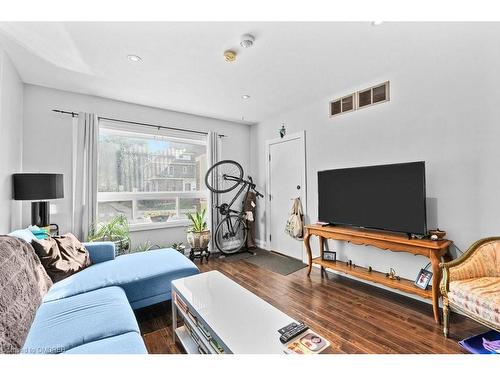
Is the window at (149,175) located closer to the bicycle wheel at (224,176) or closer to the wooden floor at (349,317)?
the bicycle wheel at (224,176)

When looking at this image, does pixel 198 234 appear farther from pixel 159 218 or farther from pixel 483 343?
pixel 483 343

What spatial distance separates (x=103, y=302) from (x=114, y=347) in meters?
0.52

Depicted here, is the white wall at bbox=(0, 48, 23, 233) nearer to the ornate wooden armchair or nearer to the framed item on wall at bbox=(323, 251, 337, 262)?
the framed item on wall at bbox=(323, 251, 337, 262)

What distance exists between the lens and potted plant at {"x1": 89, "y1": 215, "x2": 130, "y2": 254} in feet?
9.72

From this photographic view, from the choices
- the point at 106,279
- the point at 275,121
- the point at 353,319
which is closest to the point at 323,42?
the point at 275,121

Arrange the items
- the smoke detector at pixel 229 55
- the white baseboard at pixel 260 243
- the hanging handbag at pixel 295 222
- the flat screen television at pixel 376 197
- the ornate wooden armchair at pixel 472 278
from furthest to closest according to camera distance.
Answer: the white baseboard at pixel 260 243 < the hanging handbag at pixel 295 222 < the flat screen television at pixel 376 197 < the smoke detector at pixel 229 55 < the ornate wooden armchair at pixel 472 278

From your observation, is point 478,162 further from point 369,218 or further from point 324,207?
point 324,207

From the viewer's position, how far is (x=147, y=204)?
3654 mm

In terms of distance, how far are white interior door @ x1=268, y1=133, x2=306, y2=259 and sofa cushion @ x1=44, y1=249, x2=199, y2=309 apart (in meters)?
2.13

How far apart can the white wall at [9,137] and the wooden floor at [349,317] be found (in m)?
1.75

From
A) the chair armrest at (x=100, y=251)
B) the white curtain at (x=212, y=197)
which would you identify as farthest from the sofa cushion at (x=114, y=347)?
the white curtain at (x=212, y=197)

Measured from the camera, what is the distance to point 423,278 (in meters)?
2.15

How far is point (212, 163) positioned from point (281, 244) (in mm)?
1957

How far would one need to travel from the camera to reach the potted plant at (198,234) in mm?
3609
